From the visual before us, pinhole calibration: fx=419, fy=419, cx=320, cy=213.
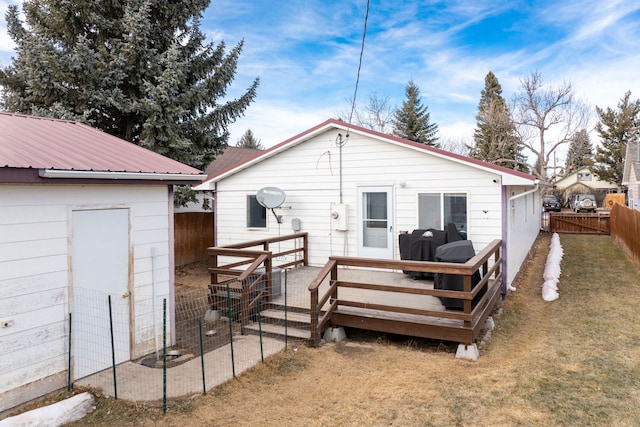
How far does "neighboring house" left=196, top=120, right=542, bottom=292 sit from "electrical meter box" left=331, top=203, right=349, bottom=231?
23 mm

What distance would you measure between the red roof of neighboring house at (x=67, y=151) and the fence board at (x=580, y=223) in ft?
66.1

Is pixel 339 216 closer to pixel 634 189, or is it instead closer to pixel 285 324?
pixel 285 324

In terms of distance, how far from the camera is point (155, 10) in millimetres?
11820

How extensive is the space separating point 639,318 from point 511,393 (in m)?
4.26

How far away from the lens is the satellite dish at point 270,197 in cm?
986

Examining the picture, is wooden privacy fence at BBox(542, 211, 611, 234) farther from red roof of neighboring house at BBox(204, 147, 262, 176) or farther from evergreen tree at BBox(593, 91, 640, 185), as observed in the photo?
evergreen tree at BBox(593, 91, 640, 185)

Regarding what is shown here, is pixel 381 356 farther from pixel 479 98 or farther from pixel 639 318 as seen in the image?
pixel 479 98

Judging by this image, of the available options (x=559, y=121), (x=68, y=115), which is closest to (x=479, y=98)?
(x=559, y=121)

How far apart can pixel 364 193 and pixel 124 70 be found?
727 cm

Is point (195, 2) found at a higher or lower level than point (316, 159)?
higher

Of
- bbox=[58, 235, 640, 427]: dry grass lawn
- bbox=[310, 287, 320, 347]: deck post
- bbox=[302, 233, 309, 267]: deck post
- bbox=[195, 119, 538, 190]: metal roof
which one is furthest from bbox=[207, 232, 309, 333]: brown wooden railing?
bbox=[195, 119, 538, 190]: metal roof

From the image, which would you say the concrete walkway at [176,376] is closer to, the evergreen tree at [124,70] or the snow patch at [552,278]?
the snow patch at [552,278]

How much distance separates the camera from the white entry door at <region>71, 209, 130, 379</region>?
461 centimetres

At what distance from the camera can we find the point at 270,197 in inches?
390
